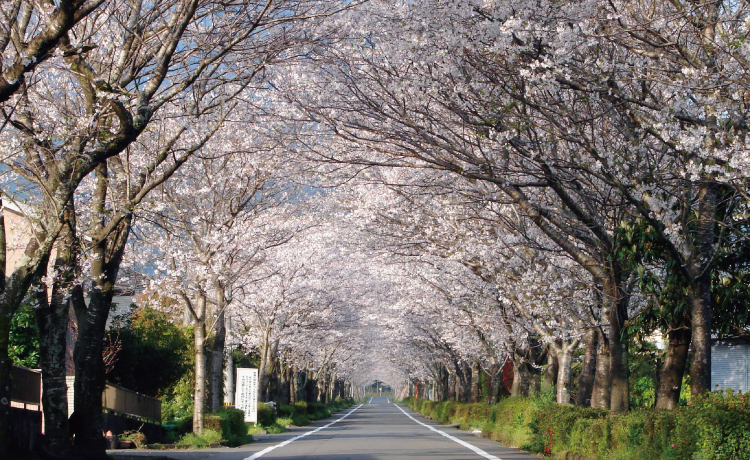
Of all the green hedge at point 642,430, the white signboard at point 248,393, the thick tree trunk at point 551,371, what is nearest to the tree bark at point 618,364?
the green hedge at point 642,430

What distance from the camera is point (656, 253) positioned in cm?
1192

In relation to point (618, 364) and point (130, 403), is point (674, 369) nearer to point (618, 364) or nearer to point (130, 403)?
point (618, 364)

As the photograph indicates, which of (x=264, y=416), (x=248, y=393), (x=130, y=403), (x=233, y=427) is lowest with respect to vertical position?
(x=264, y=416)

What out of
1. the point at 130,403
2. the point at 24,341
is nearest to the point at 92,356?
the point at 24,341

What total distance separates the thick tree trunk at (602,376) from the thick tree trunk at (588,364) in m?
1.77

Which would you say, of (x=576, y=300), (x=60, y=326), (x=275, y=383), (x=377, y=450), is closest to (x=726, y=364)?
(x=576, y=300)

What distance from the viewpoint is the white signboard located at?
2802 centimetres

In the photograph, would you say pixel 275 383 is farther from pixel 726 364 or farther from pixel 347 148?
pixel 347 148

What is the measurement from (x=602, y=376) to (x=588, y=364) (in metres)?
3.81

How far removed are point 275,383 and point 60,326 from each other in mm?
37028

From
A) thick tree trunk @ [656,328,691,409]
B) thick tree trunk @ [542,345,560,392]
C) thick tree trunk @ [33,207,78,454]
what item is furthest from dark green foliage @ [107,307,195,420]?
thick tree trunk @ [656,328,691,409]

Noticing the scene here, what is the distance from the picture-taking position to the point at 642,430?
11250mm

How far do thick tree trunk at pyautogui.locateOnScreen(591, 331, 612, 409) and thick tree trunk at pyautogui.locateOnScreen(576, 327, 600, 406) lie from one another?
177cm

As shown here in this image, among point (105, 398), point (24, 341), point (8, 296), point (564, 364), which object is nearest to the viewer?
point (8, 296)
